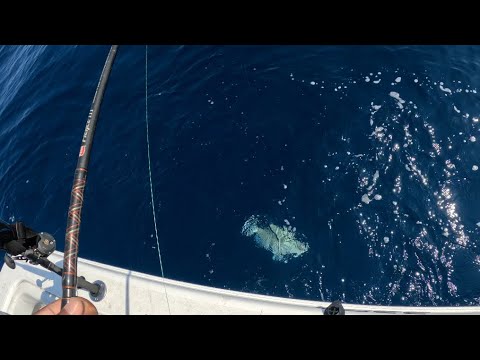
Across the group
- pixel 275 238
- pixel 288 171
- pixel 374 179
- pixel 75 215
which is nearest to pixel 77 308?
pixel 75 215

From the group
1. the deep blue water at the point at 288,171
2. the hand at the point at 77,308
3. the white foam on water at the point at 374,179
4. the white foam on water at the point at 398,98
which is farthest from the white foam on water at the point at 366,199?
the hand at the point at 77,308

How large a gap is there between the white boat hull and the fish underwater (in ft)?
5.77

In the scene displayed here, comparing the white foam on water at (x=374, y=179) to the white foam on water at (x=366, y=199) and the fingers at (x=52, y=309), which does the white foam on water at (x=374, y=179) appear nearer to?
the white foam on water at (x=366, y=199)

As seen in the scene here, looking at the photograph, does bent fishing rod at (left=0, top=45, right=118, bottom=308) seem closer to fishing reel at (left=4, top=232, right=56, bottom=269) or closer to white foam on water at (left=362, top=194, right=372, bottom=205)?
fishing reel at (left=4, top=232, right=56, bottom=269)

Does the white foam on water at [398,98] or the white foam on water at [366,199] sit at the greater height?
the white foam on water at [398,98]

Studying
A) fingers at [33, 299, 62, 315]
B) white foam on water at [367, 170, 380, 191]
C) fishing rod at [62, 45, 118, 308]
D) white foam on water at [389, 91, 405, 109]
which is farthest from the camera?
white foam on water at [389, 91, 405, 109]

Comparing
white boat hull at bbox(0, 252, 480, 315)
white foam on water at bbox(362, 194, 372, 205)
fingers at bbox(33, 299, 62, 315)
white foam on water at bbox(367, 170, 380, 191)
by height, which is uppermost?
white foam on water at bbox(367, 170, 380, 191)

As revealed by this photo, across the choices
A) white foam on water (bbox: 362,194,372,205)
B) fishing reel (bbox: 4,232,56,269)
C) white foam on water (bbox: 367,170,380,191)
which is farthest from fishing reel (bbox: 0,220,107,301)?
white foam on water (bbox: 367,170,380,191)

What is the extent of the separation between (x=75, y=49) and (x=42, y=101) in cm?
370

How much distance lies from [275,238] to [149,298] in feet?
10.0

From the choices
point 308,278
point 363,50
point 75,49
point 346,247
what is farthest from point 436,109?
point 75,49

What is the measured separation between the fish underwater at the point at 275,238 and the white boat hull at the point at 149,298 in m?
1.76

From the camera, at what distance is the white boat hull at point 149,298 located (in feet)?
17.5

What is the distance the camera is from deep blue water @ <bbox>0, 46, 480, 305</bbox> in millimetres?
6824
